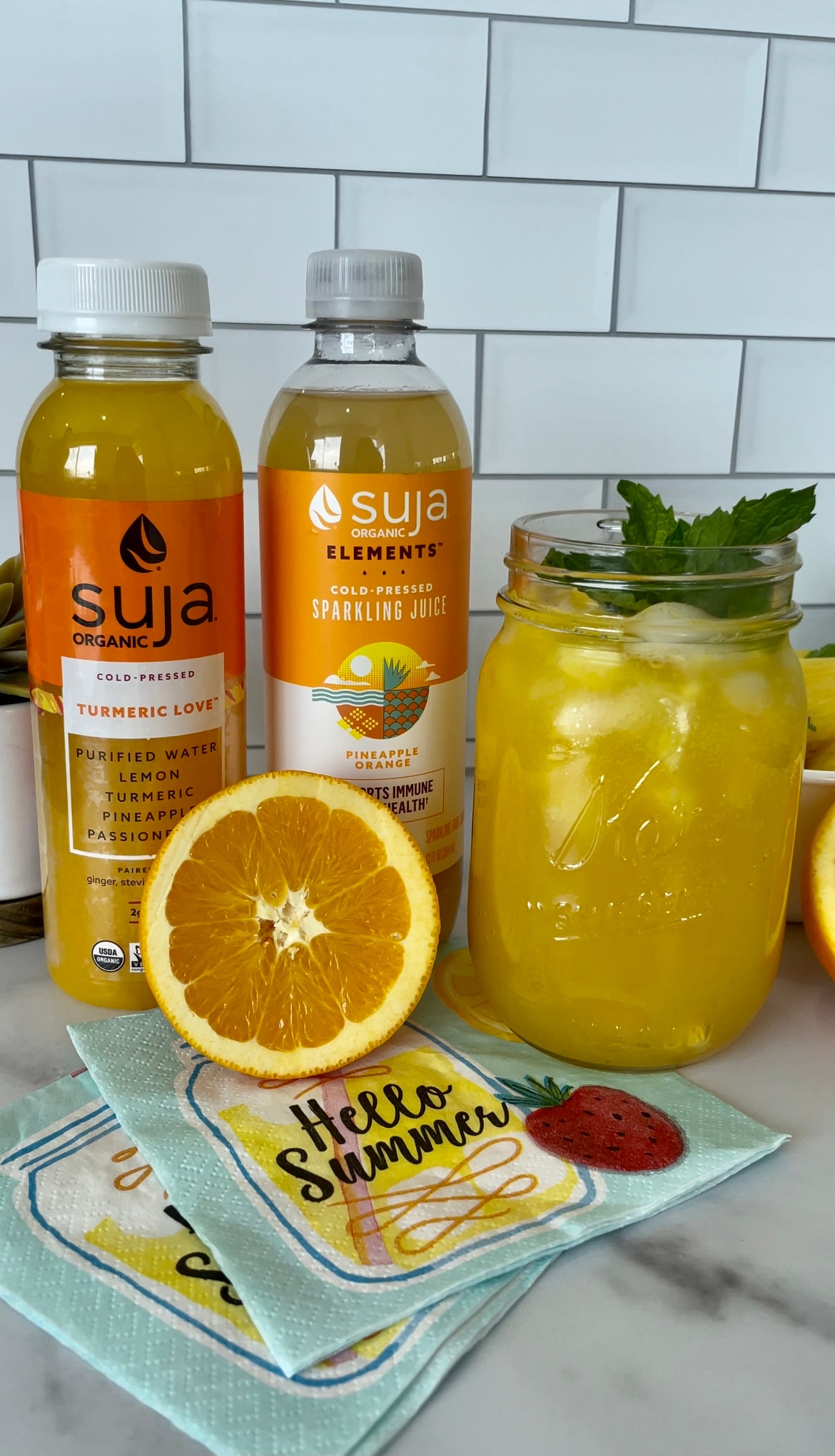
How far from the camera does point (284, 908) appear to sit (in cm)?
59

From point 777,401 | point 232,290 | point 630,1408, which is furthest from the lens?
point 777,401

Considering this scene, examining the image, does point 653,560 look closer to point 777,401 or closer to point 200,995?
point 200,995

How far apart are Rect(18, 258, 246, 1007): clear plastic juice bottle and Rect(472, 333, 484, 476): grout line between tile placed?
307 millimetres

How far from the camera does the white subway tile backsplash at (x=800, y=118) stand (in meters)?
0.86

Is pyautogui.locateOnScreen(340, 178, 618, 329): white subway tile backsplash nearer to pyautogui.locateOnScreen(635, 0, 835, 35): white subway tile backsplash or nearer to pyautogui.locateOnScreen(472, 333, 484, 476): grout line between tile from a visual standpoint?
pyautogui.locateOnScreen(472, 333, 484, 476): grout line between tile

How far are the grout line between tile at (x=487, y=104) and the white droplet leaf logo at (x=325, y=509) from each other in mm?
368

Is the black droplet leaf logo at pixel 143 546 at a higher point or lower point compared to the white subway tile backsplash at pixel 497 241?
lower

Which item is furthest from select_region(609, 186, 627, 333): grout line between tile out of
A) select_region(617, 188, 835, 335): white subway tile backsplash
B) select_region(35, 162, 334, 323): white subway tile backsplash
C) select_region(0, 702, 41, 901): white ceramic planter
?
select_region(0, 702, 41, 901): white ceramic planter

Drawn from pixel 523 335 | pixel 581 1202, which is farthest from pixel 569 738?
pixel 523 335

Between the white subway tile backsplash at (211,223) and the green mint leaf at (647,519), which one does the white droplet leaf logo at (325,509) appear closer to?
the green mint leaf at (647,519)

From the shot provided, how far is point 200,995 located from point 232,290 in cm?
51

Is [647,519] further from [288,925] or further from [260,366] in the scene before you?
[260,366]

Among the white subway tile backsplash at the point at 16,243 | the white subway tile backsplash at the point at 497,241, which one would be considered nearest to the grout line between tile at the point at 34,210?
the white subway tile backsplash at the point at 16,243

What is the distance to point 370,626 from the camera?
2.06 ft
